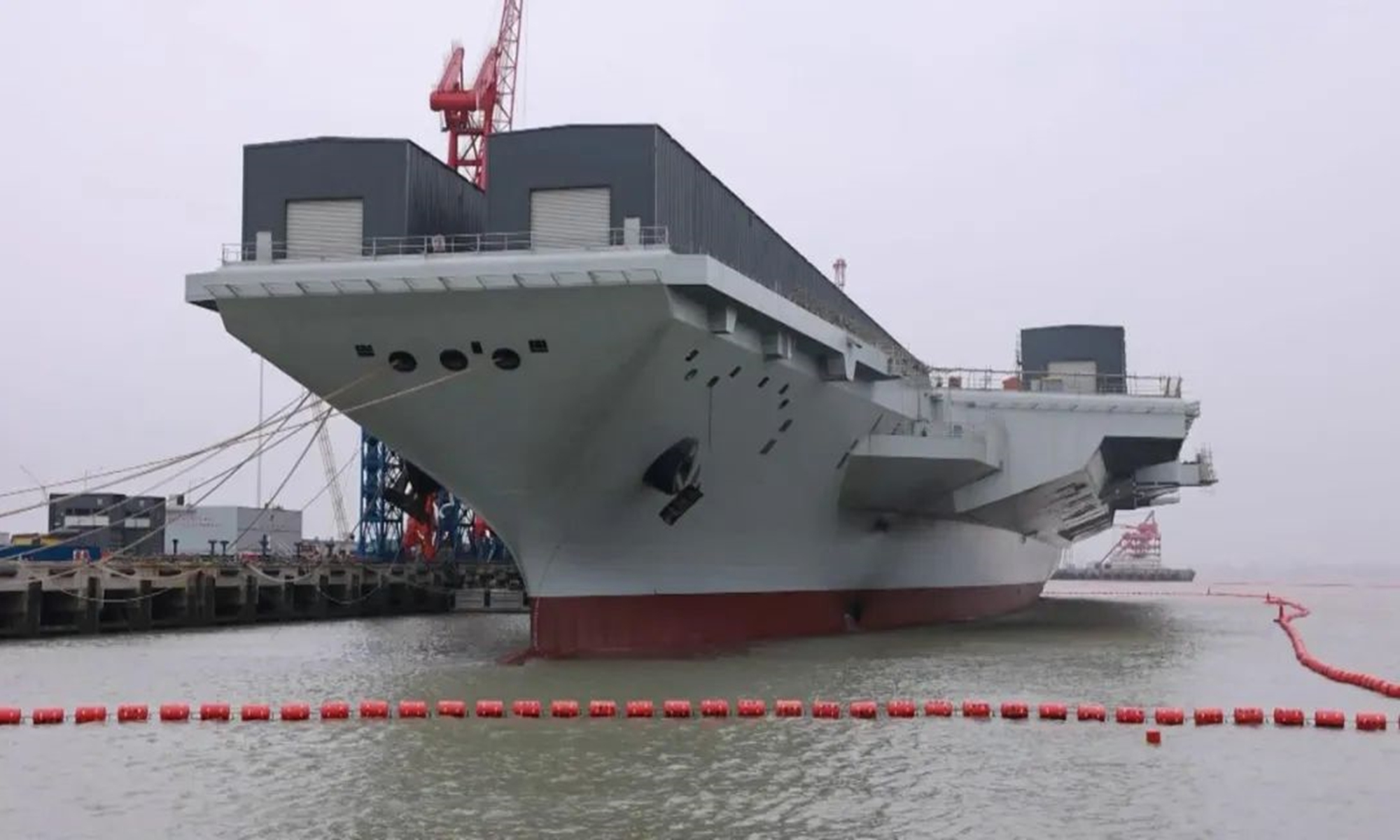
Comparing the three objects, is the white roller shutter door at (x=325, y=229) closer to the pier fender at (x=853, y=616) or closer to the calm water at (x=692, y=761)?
the calm water at (x=692, y=761)

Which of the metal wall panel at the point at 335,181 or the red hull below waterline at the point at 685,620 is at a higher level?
the metal wall panel at the point at 335,181

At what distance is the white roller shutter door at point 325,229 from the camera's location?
2039 cm

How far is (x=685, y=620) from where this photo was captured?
952 inches

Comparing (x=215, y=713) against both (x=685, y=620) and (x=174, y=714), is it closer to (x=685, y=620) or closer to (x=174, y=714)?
(x=174, y=714)

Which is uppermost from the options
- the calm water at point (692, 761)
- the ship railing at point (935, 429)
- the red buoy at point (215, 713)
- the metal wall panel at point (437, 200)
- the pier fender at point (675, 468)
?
the metal wall panel at point (437, 200)

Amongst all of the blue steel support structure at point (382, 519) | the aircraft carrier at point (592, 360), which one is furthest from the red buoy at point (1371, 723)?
the blue steel support structure at point (382, 519)

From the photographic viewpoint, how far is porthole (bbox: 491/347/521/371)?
65.2ft

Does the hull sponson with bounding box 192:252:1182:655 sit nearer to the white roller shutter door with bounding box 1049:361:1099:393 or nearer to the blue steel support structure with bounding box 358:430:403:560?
the white roller shutter door with bounding box 1049:361:1099:393

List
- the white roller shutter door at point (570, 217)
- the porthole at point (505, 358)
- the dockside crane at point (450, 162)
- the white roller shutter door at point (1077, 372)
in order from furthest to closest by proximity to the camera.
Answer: the dockside crane at point (450, 162), the white roller shutter door at point (1077, 372), the white roller shutter door at point (570, 217), the porthole at point (505, 358)

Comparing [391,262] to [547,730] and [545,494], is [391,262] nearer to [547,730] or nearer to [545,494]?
[545,494]

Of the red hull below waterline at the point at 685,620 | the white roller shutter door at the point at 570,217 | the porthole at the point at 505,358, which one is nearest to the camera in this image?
the porthole at the point at 505,358

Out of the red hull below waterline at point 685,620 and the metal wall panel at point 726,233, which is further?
the red hull below waterline at point 685,620

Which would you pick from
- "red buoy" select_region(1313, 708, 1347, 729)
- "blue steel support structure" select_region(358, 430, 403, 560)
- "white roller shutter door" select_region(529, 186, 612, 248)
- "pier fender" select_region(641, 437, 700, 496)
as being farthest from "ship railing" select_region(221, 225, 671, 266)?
"blue steel support structure" select_region(358, 430, 403, 560)

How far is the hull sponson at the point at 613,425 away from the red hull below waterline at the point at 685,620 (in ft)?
0.12
